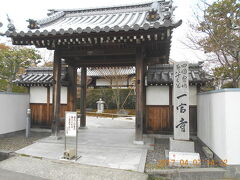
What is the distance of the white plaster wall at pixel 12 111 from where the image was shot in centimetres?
725

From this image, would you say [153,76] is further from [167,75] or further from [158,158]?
[158,158]

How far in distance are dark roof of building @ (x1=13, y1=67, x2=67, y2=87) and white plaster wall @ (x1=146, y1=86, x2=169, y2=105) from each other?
421 centimetres

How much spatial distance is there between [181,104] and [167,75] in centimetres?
284

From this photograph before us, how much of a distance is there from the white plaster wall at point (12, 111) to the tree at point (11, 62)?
8.04m

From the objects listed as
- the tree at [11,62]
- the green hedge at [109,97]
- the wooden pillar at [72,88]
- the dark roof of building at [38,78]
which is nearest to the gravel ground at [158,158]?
the wooden pillar at [72,88]

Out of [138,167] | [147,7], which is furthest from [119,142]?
[147,7]

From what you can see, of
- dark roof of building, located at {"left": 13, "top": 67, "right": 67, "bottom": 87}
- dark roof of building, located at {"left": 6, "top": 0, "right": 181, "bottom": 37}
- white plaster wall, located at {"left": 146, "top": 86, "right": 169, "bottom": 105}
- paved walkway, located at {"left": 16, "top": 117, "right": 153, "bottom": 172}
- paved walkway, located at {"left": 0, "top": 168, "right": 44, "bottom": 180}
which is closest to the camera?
paved walkway, located at {"left": 0, "top": 168, "right": 44, "bottom": 180}

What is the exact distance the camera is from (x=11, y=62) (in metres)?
15.2

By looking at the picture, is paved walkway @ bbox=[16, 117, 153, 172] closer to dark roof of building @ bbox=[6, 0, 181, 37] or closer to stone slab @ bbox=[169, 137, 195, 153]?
stone slab @ bbox=[169, 137, 195, 153]

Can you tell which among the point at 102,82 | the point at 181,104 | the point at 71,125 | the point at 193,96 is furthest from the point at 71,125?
the point at 102,82

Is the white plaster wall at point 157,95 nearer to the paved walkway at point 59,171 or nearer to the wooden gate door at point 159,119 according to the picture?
the wooden gate door at point 159,119

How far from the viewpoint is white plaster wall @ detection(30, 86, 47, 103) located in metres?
8.92

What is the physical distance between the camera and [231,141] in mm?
4055
